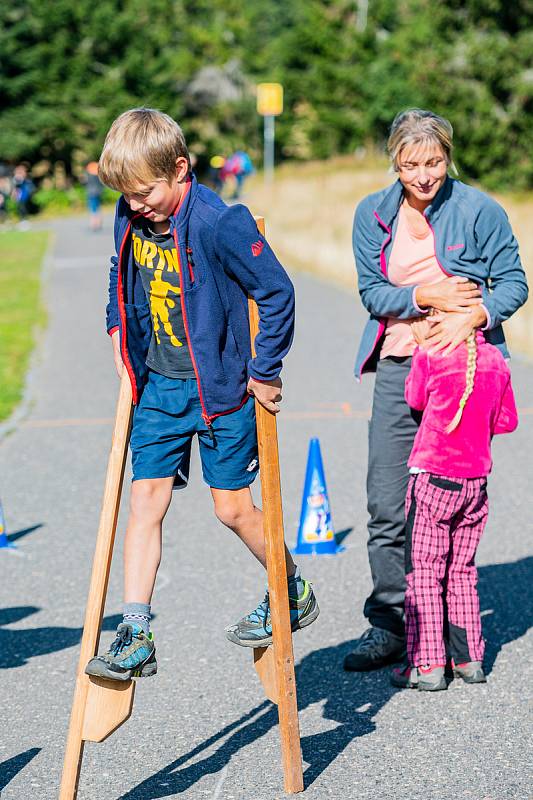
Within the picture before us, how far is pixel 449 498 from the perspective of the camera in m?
4.66

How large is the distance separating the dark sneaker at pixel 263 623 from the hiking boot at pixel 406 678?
0.88 m

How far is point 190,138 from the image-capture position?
54.9m

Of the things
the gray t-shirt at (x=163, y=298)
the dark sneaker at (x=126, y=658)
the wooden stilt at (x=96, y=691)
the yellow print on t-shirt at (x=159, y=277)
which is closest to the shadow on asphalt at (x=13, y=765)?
the wooden stilt at (x=96, y=691)

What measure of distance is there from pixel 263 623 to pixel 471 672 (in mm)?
1216

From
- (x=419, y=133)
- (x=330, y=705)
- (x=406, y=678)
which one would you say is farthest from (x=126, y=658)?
(x=419, y=133)

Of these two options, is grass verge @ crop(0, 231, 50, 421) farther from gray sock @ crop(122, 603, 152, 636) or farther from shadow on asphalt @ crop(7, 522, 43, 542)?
gray sock @ crop(122, 603, 152, 636)

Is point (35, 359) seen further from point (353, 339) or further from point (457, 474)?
point (457, 474)

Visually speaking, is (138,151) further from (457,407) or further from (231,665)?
(231,665)

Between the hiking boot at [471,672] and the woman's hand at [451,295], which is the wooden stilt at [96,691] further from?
the hiking boot at [471,672]

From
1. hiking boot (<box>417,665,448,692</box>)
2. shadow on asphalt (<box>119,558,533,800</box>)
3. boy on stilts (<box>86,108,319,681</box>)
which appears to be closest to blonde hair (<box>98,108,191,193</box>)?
boy on stilts (<box>86,108,319,681</box>)

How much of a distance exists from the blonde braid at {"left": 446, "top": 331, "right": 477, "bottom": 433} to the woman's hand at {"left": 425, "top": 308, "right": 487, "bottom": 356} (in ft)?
0.09

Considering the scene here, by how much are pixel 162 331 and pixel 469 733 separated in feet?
5.73

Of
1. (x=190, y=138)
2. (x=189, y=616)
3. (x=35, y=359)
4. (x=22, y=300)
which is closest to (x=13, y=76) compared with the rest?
(x=190, y=138)

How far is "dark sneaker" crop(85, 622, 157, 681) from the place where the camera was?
3471 millimetres
